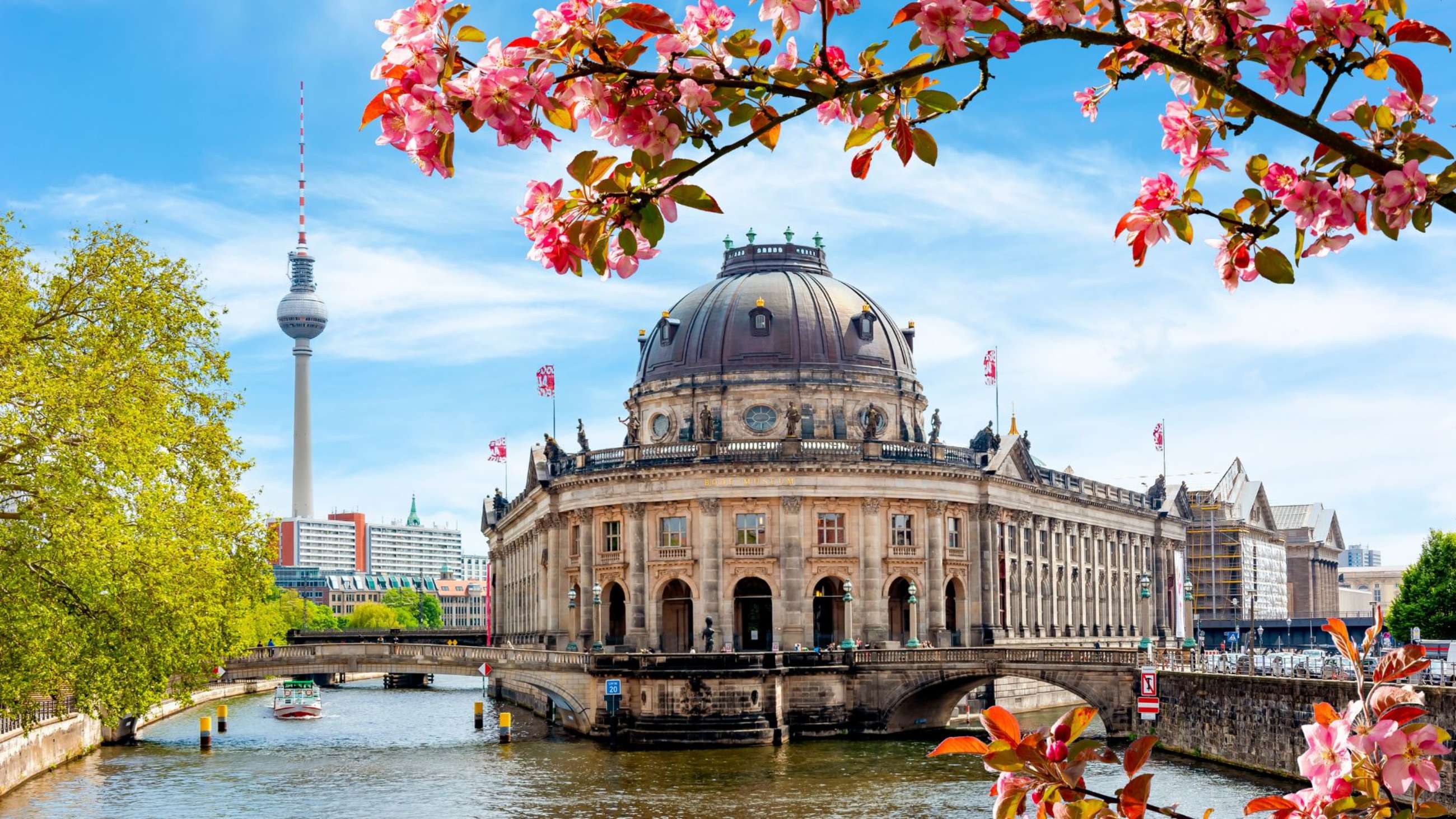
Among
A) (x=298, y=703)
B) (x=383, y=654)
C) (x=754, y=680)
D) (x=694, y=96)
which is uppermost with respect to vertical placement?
(x=694, y=96)

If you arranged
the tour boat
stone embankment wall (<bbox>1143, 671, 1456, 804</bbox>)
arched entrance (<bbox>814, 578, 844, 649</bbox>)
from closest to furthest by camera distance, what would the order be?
stone embankment wall (<bbox>1143, 671, 1456, 804</bbox>) < arched entrance (<bbox>814, 578, 844, 649</bbox>) < the tour boat

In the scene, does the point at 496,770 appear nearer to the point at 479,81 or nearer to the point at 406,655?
the point at 406,655

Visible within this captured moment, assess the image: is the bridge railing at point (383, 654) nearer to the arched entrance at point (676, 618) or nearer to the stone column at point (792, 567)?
the arched entrance at point (676, 618)

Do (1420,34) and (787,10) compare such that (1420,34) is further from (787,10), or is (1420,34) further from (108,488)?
(108,488)

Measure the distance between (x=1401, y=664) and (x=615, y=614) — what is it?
8886 cm

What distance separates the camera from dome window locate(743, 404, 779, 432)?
95062 millimetres

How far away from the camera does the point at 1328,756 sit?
20.6 feet

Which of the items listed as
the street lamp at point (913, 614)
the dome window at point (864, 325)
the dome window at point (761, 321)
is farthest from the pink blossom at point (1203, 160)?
the dome window at point (864, 325)

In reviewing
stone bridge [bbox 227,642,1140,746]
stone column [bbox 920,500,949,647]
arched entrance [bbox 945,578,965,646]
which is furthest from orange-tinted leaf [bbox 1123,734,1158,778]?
arched entrance [bbox 945,578,965,646]

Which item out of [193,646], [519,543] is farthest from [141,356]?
[519,543]

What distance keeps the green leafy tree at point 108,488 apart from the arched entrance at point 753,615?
1804 inches

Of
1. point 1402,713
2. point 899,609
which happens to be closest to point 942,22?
point 1402,713

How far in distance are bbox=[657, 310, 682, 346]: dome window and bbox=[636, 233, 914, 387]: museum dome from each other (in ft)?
0.16

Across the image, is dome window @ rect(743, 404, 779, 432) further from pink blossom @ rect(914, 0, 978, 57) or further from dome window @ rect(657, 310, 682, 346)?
pink blossom @ rect(914, 0, 978, 57)
